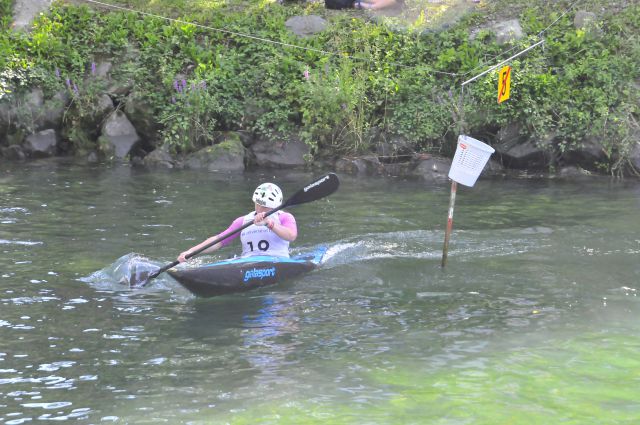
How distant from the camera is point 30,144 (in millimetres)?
16766

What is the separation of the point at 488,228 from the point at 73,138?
370 inches

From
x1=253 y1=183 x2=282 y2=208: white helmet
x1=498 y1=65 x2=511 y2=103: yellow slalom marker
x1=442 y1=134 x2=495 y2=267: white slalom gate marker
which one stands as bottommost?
x1=253 y1=183 x2=282 y2=208: white helmet

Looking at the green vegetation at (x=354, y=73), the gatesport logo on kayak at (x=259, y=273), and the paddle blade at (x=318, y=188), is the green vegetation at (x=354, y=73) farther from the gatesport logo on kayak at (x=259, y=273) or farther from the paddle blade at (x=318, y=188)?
the gatesport logo on kayak at (x=259, y=273)

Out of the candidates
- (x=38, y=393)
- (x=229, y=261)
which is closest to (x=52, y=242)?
(x=229, y=261)

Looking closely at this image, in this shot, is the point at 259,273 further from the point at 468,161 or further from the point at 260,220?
the point at 468,161

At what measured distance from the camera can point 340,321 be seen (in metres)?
7.25

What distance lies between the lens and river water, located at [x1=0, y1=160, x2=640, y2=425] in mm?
5375

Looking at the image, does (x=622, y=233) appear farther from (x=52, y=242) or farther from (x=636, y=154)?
(x=52, y=242)

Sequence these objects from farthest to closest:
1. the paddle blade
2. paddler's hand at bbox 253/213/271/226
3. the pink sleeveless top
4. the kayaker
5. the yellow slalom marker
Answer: the yellow slalom marker < the paddle blade < the pink sleeveless top < the kayaker < paddler's hand at bbox 253/213/271/226

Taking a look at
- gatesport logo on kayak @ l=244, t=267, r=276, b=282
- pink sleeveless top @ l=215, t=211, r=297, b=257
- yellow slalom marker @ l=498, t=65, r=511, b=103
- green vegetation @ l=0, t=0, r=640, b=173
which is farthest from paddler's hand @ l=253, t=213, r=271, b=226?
green vegetation @ l=0, t=0, r=640, b=173

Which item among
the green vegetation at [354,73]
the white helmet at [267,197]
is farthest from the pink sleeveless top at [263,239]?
the green vegetation at [354,73]

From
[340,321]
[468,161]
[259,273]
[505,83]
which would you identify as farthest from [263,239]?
[505,83]

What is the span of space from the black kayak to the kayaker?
0.24 meters

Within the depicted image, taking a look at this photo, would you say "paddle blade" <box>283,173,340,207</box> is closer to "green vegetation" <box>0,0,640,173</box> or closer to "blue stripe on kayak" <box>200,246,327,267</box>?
"blue stripe on kayak" <box>200,246,327,267</box>
